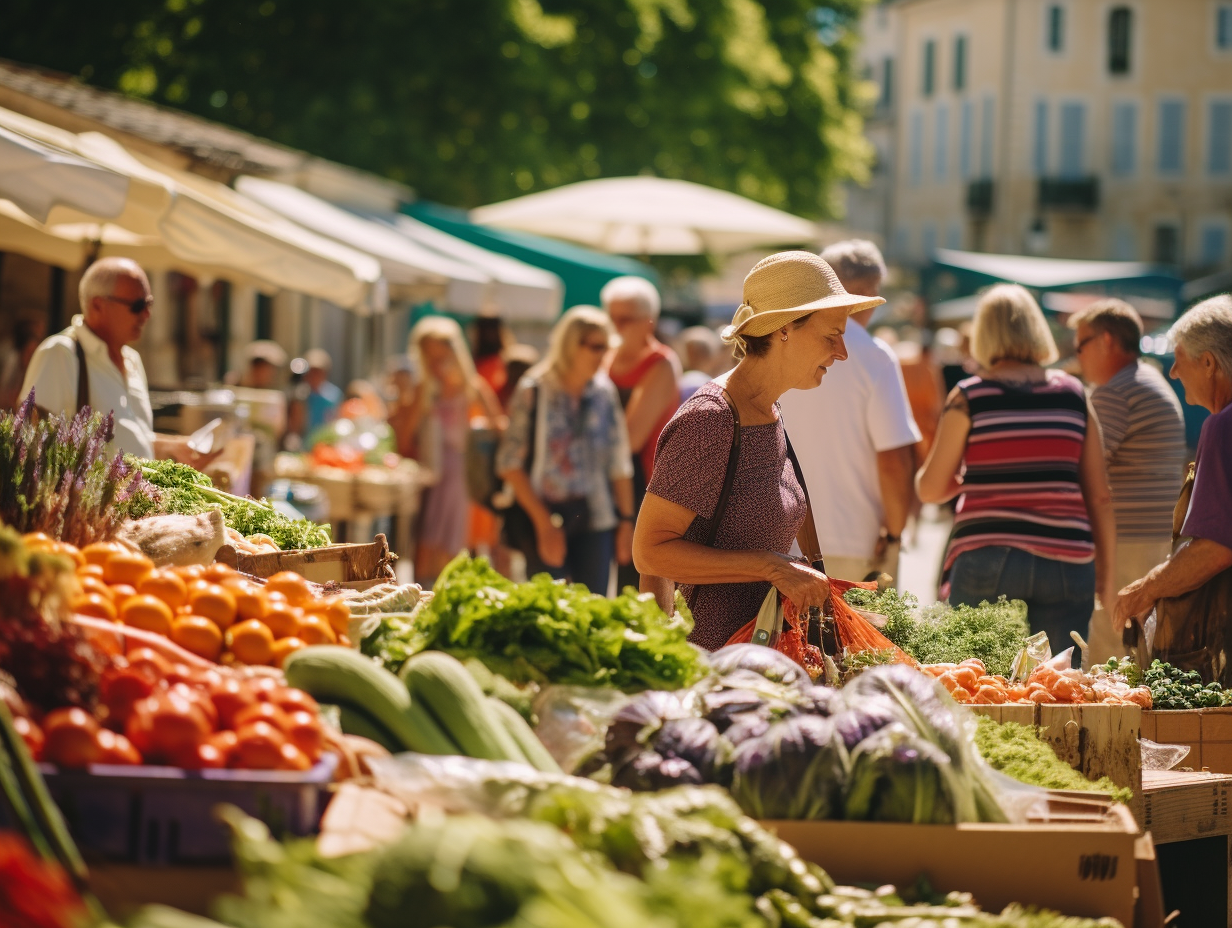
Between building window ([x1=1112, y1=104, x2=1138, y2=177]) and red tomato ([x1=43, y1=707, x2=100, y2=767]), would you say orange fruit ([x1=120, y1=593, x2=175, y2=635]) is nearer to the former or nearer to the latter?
red tomato ([x1=43, y1=707, x2=100, y2=767])

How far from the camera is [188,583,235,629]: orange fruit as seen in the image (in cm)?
314

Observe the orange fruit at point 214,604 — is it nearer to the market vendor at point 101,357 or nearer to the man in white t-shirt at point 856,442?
the market vendor at point 101,357

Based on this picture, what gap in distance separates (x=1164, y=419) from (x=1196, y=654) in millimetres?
1407

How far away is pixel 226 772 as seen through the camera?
2359 mm

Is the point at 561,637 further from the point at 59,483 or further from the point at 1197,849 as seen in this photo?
the point at 1197,849

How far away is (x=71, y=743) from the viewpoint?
7.77ft

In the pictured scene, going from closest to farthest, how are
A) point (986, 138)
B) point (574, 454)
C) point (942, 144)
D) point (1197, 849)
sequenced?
point (1197, 849), point (574, 454), point (986, 138), point (942, 144)

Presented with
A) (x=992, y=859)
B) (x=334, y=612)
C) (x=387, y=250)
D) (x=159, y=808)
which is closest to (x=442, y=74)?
(x=387, y=250)

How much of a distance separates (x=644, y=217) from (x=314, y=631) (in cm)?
929

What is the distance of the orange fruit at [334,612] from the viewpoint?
11.1 ft

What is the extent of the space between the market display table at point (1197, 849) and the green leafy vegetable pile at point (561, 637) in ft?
4.96

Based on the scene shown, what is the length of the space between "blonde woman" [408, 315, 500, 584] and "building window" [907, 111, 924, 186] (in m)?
47.9

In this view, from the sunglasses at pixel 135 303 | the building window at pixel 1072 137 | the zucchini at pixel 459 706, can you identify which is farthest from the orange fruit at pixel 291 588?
the building window at pixel 1072 137

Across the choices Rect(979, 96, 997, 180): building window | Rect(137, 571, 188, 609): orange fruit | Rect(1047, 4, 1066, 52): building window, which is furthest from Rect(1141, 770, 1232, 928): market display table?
Rect(1047, 4, 1066, 52): building window
